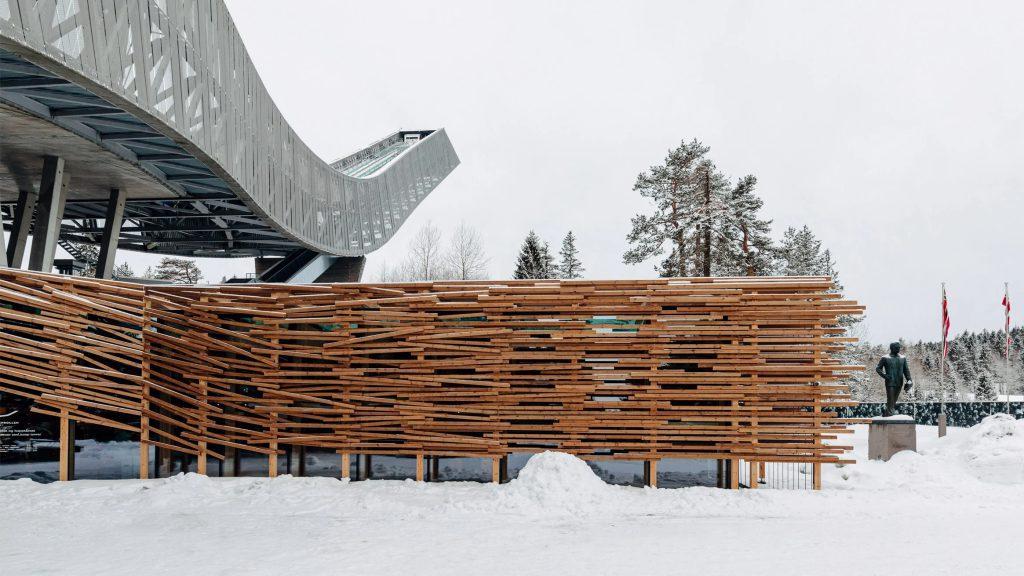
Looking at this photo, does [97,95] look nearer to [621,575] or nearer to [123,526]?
[123,526]

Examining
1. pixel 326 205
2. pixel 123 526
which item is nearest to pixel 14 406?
pixel 123 526

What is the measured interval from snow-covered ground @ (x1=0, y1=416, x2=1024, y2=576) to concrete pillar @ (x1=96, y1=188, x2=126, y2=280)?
1489cm

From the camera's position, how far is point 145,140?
16812 mm

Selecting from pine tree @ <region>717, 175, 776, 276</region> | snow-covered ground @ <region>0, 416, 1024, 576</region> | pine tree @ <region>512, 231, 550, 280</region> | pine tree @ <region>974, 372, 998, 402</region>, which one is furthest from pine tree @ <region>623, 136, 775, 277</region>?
pine tree @ <region>974, 372, 998, 402</region>

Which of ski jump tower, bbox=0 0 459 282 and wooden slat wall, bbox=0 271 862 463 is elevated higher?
ski jump tower, bbox=0 0 459 282

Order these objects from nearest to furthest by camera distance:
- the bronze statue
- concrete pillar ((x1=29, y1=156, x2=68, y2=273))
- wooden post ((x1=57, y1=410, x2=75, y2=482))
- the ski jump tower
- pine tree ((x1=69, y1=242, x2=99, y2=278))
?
wooden post ((x1=57, y1=410, x2=75, y2=482)) < the bronze statue < the ski jump tower < concrete pillar ((x1=29, y1=156, x2=68, y2=273)) < pine tree ((x1=69, y1=242, x2=99, y2=278))

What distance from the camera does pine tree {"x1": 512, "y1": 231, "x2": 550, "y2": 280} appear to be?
4052 cm

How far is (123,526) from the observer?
6777 millimetres

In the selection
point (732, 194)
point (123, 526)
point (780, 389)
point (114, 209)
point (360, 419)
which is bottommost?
point (123, 526)

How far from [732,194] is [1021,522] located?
24.4 metres

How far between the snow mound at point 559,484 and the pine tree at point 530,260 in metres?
31.8

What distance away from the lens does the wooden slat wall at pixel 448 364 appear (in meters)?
8.17

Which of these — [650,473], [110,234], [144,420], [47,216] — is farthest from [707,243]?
[47,216]

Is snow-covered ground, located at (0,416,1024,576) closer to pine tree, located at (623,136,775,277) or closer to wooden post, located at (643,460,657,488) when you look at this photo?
wooden post, located at (643,460,657,488)
